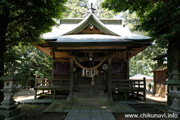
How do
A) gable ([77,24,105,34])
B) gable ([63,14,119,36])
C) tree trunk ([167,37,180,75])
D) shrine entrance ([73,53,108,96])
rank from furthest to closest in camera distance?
gable ([77,24,105,34]) → gable ([63,14,119,36]) → shrine entrance ([73,53,108,96]) → tree trunk ([167,37,180,75])

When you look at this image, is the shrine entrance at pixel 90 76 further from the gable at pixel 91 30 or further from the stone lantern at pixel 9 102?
the stone lantern at pixel 9 102

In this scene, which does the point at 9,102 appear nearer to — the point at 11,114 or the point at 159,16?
the point at 11,114

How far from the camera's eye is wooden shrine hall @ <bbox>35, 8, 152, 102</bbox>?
6.54 meters

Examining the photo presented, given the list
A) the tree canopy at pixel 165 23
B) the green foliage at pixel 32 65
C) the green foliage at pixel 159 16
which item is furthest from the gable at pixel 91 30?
the green foliage at pixel 32 65

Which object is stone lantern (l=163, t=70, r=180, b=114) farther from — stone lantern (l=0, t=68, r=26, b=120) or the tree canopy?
stone lantern (l=0, t=68, r=26, b=120)

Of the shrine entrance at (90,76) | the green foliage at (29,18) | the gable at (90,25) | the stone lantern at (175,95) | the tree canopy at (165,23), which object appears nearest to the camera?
the stone lantern at (175,95)

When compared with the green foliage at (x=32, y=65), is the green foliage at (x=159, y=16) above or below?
above

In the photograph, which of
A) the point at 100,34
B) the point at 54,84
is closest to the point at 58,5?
the point at 100,34

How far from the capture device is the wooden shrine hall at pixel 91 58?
21.5ft

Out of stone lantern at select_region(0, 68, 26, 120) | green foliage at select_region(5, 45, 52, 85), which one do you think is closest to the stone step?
stone lantern at select_region(0, 68, 26, 120)

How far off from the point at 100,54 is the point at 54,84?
4.69 meters

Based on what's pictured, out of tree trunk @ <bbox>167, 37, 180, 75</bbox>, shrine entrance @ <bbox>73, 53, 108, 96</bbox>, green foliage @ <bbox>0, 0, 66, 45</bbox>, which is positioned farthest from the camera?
shrine entrance @ <bbox>73, 53, 108, 96</bbox>

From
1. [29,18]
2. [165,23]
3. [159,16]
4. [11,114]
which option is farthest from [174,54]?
[11,114]

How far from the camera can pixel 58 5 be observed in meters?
5.04
